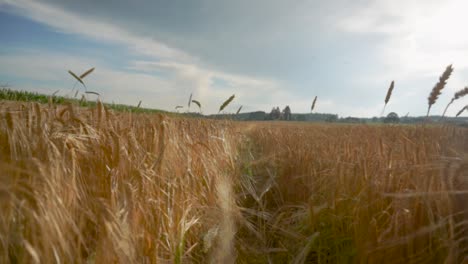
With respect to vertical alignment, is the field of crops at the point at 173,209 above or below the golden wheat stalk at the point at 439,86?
below

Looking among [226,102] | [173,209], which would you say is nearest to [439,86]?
[226,102]

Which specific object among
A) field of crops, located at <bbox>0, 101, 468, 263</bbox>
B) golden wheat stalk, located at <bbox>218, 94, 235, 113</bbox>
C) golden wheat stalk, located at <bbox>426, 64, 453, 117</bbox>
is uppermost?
golden wheat stalk, located at <bbox>426, 64, 453, 117</bbox>

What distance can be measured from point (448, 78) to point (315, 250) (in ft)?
8.28

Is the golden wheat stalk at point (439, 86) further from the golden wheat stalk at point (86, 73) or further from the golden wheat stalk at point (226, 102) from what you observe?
the golden wheat stalk at point (86, 73)

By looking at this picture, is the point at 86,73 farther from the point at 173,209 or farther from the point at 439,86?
the point at 439,86

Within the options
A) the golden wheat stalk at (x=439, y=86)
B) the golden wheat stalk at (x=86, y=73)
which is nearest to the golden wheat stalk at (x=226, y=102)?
the golden wheat stalk at (x=86, y=73)

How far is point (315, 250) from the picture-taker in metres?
Answer: 1.17

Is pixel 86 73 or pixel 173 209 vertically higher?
pixel 86 73

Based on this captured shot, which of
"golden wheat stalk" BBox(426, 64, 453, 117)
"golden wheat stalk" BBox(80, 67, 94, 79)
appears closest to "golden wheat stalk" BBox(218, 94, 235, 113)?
"golden wheat stalk" BBox(80, 67, 94, 79)

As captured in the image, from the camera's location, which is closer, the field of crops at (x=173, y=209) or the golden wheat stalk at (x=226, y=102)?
the field of crops at (x=173, y=209)

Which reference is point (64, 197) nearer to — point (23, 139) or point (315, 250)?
point (23, 139)

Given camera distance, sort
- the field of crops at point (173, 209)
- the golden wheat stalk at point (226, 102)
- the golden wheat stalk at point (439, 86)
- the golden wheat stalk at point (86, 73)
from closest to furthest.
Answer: the field of crops at point (173, 209) < the golden wheat stalk at point (86, 73) < the golden wheat stalk at point (439, 86) < the golden wheat stalk at point (226, 102)

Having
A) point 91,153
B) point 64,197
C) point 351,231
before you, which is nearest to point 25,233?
→ point 64,197

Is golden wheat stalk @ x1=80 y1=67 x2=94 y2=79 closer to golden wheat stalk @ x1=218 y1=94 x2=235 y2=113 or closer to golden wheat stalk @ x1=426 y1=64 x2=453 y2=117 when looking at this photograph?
golden wheat stalk @ x1=218 y1=94 x2=235 y2=113
